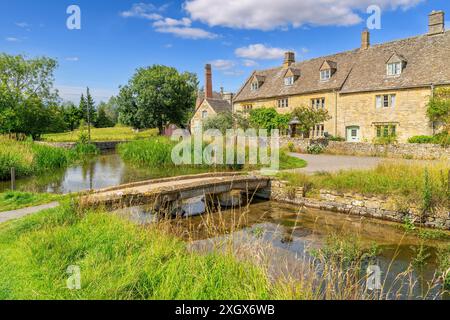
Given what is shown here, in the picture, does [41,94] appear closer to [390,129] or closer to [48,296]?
[390,129]

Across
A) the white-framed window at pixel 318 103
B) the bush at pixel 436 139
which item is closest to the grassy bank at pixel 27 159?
the white-framed window at pixel 318 103

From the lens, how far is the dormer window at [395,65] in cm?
2805

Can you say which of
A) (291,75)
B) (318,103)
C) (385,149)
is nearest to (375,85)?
(318,103)

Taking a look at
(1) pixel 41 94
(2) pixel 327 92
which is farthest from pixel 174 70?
(2) pixel 327 92

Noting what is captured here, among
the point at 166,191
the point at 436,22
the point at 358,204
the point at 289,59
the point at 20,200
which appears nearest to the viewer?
the point at 20,200

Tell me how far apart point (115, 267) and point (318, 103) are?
103 ft

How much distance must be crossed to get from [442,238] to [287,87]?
96.5ft

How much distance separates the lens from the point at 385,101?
28.5 m

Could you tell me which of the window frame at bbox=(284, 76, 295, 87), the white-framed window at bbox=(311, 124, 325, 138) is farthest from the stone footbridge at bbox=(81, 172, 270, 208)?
the window frame at bbox=(284, 76, 295, 87)

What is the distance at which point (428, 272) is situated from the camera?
7.68m

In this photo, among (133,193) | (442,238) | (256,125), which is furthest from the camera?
(256,125)

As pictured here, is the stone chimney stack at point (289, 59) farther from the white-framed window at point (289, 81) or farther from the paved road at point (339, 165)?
the paved road at point (339, 165)

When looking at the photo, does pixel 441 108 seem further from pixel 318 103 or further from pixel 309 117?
pixel 318 103

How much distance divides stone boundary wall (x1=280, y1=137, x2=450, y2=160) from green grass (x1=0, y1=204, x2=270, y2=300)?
18882 millimetres
